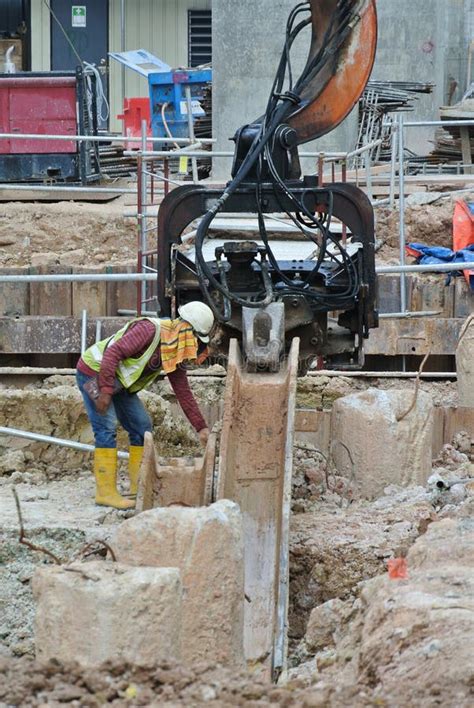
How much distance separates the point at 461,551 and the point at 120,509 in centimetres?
323

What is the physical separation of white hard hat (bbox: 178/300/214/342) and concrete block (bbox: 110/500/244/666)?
8.57ft

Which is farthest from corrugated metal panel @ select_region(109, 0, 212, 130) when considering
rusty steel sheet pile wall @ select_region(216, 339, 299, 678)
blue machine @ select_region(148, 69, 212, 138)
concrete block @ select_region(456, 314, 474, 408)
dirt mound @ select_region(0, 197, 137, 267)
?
rusty steel sheet pile wall @ select_region(216, 339, 299, 678)

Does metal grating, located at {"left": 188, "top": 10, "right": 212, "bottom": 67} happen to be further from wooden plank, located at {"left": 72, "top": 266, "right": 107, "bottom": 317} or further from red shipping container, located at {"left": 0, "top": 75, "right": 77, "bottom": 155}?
wooden plank, located at {"left": 72, "top": 266, "right": 107, "bottom": 317}

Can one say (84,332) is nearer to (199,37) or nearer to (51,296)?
(51,296)

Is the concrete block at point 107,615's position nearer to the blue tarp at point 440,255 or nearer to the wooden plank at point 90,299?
the wooden plank at point 90,299

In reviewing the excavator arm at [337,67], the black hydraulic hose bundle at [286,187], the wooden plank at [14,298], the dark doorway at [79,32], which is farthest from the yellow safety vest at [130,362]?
the dark doorway at [79,32]

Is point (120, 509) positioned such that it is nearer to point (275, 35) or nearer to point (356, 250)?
point (356, 250)

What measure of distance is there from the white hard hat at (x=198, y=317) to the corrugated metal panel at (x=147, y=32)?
61.0 ft

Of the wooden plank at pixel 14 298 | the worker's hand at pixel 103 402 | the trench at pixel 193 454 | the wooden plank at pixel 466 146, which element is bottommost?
the trench at pixel 193 454

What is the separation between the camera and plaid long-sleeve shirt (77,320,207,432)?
916 cm

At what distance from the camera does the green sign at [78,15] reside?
88.9 feet

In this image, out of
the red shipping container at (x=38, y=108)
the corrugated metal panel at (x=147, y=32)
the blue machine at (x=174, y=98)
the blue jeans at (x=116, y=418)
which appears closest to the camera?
the blue jeans at (x=116, y=418)

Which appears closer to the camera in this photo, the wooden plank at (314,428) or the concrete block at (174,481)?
the concrete block at (174,481)

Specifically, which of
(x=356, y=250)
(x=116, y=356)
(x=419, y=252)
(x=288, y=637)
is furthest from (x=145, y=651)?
(x=419, y=252)
